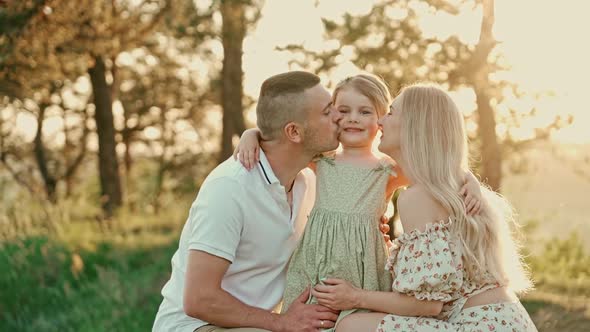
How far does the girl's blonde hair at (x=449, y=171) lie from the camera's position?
341 centimetres

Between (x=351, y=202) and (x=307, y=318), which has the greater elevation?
(x=351, y=202)

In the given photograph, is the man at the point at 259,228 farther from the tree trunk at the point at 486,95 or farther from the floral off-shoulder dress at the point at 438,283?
the tree trunk at the point at 486,95

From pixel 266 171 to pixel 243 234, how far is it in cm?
33

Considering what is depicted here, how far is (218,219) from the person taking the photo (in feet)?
12.0

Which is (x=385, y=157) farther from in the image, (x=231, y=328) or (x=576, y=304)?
(x=576, y=304)

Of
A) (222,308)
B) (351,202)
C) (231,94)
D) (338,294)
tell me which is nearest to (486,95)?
(351,202)

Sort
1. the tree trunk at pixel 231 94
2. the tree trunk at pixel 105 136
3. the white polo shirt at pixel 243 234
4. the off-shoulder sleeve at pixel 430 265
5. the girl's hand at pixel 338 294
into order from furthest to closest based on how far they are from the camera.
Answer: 1. the tree trunk at pixel 105 136
2. the tree trunk at pixel 231 94
3. the white polo shirt at pixel 243 234
4. the girl's hand at pixel 338 294
5. the off-shoulder sleeve at pixel 430 265

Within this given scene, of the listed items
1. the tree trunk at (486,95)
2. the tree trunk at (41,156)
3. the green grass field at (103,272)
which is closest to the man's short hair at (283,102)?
the green grass field at (103,272)

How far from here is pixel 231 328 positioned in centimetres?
372

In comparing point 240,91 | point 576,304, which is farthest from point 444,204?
point 240,91

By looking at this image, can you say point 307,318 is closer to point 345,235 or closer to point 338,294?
point 338,294

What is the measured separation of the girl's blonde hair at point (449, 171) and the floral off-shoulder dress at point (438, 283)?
8cm

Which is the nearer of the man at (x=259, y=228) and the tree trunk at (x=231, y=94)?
the man at (x=259, y=228)

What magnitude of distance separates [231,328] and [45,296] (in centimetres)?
420
